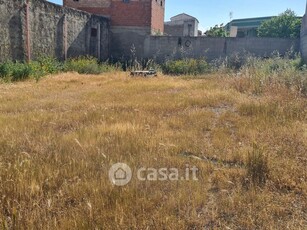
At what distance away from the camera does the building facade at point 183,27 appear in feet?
106

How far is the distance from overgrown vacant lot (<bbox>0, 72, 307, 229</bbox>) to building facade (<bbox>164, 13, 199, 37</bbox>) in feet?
90.1

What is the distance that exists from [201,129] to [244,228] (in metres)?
2.45

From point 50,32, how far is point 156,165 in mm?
12877

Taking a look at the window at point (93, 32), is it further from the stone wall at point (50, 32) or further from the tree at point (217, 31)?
the tree at point (217, 31)

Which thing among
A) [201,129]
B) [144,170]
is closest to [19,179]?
[144,170]

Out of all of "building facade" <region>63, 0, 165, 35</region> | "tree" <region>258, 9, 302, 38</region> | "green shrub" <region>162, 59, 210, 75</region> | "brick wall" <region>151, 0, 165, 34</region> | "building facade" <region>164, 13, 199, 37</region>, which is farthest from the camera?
"building facade" <region>164, 13, 199, 37</region>

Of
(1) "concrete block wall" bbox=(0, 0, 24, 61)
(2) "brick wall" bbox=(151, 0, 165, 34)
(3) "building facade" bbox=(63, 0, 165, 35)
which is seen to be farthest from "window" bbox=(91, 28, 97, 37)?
(1) "concrete block wall" bbox=(0, 0, 24, 61)

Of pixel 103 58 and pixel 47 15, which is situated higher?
pixel 47 15

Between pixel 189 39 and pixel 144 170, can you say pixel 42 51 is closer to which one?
pixel 189 39

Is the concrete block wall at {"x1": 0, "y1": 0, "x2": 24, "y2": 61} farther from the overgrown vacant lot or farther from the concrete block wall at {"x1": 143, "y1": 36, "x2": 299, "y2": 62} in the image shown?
the concrete block wall at {"x1": 143, "y1": 36, "x2": 299, "y2": 62}

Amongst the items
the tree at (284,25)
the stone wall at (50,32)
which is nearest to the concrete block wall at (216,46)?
the stone wall at (50,32)

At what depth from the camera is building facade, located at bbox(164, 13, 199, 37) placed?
32.3m

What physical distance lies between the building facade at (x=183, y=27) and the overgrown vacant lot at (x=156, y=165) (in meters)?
27.5

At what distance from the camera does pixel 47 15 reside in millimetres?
13617
